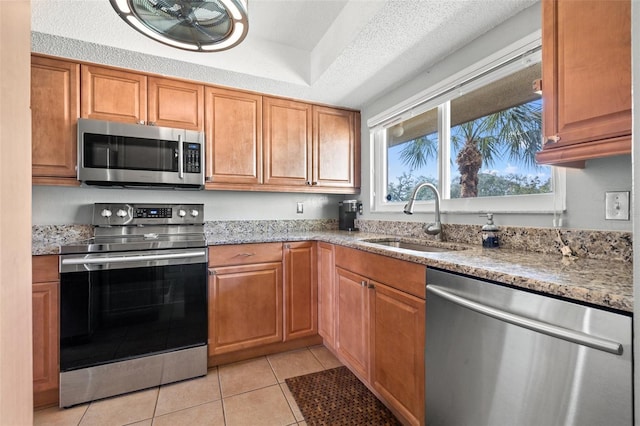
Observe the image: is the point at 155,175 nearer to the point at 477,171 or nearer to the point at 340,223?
the point at 340,223

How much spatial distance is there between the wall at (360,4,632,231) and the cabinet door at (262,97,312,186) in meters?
0.91

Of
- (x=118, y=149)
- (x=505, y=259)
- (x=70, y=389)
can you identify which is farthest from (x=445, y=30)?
(x=70, y=389)

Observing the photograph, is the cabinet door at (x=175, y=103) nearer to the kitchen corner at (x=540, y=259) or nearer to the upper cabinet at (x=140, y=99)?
the upper cabinet at (x=140, y=99)

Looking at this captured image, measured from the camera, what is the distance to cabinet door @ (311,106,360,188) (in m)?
2.75

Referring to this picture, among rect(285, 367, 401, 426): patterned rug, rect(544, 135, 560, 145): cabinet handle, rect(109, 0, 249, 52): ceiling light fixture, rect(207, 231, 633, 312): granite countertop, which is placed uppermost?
rect(109, 0, 249, 52): ceiling light fixture

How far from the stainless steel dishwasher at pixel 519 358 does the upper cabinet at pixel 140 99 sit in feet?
7.00

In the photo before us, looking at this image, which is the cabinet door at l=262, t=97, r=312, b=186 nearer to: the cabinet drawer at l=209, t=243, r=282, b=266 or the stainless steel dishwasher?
the cabinet drawer at l=209, t=243, r=282, b=266

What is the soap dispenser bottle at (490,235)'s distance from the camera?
5.06 ft

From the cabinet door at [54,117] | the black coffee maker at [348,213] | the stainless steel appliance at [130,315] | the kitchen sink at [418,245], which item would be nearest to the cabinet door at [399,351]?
the kitchen sink at [418,245]

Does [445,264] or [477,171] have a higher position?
[477,171]

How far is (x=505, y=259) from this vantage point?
1196mm

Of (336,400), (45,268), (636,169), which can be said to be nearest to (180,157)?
(45,268)

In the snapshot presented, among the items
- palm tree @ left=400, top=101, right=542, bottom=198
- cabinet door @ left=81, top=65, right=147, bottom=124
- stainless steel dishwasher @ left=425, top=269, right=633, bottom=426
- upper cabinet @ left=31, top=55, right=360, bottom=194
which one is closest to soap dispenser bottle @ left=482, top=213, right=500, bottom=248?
palm tree @ left=400, top=101, right=542, bottom=198

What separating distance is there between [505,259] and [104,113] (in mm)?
2623
